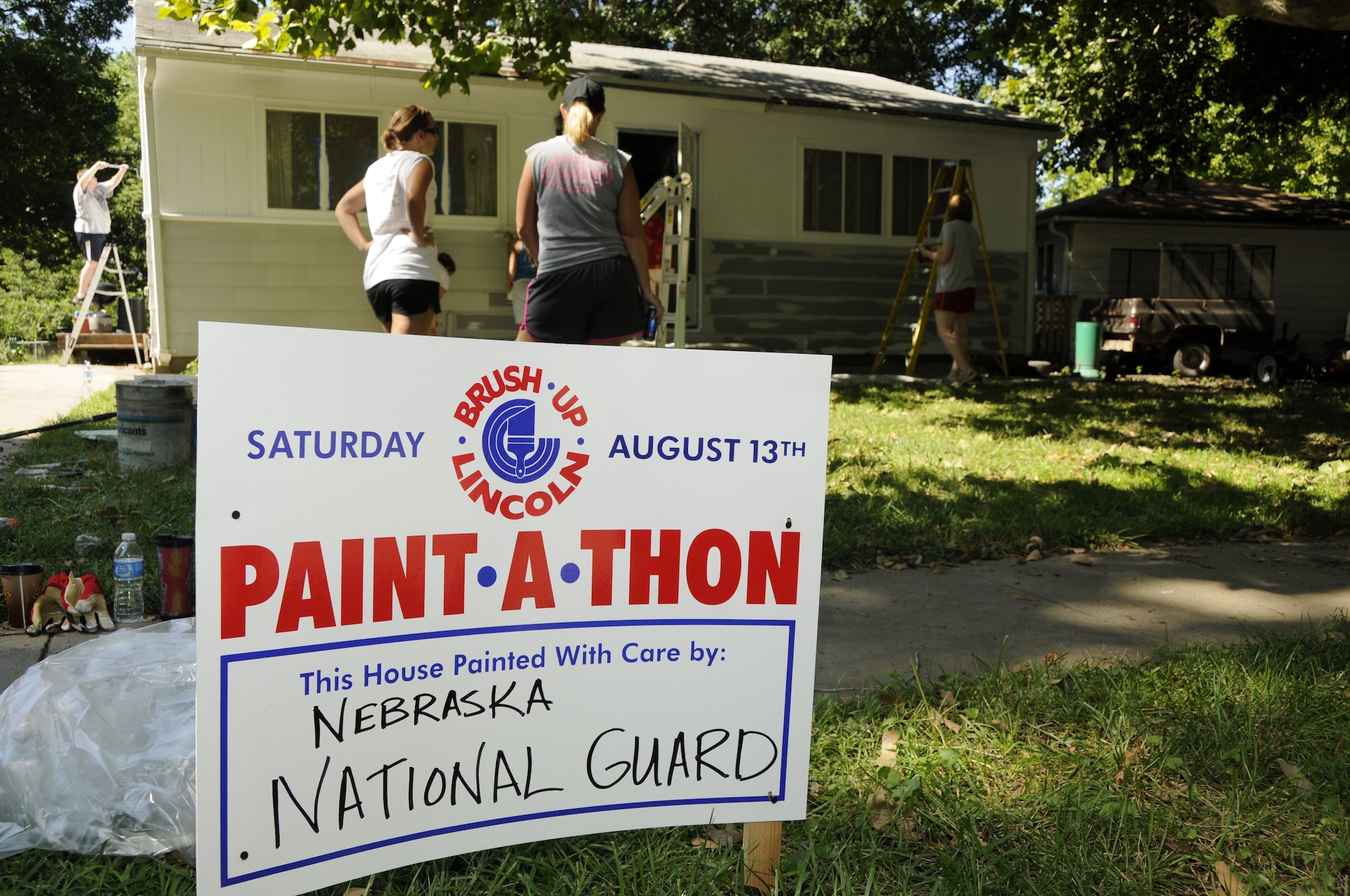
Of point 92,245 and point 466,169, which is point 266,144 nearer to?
point 466,169

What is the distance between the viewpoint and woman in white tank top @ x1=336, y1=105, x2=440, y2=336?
18.7ft

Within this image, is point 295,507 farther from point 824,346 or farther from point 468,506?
point 824,346

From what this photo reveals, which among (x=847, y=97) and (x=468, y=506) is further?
(x=847, y=97)

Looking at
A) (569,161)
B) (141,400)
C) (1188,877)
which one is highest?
(569,161)

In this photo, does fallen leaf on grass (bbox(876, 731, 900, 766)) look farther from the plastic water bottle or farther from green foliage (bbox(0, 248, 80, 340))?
green foliage (bbox(0, 248, 80, 340))

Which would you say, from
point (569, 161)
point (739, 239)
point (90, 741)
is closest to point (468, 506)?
point (90, 741)

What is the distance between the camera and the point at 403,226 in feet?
19.0

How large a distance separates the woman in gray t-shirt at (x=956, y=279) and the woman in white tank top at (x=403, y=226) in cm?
691

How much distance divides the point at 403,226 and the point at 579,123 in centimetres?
124

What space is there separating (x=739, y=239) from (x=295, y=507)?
1187 centimetres

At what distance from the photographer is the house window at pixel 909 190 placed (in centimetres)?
1423

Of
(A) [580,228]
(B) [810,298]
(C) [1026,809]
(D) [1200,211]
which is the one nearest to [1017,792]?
(C) [1026,809]

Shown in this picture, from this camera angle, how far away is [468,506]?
1983 millimetres

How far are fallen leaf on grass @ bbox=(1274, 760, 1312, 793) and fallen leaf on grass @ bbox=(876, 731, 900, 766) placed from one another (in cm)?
93
